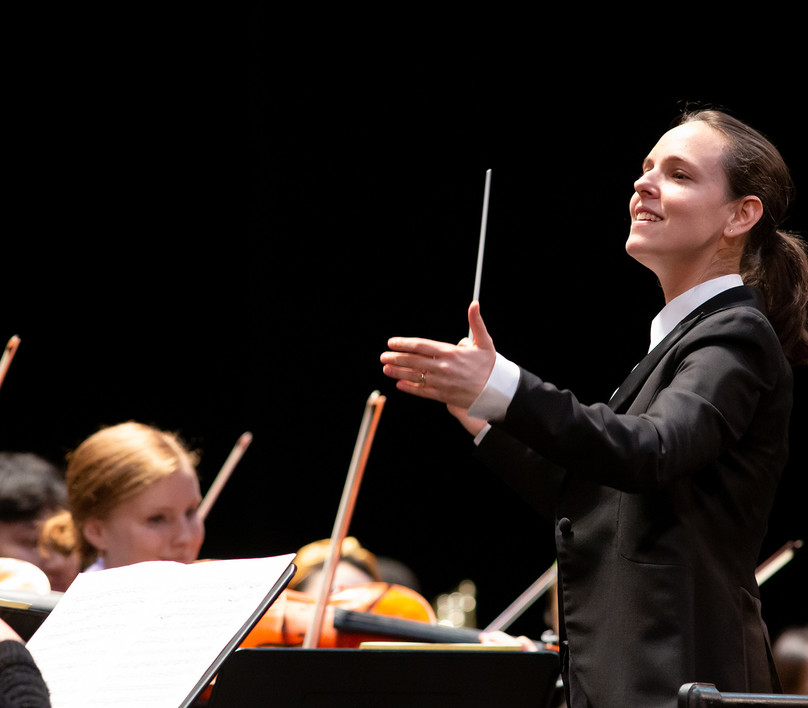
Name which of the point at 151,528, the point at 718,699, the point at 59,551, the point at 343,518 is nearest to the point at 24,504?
the point at 59,551

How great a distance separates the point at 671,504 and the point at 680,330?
241 mm

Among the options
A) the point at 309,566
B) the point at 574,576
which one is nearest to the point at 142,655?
the point at 574,576

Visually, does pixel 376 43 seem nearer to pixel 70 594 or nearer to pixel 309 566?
pixel 309 566

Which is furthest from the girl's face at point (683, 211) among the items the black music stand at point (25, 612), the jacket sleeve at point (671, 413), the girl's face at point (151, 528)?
the girl's face at point (151, 528)

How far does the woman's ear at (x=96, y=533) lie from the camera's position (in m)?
2.27

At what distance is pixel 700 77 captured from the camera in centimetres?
362

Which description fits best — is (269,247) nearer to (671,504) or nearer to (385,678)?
(385,678)

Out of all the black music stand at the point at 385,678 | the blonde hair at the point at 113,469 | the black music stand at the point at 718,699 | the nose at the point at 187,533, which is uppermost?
the blonde hair at the point at 113,469

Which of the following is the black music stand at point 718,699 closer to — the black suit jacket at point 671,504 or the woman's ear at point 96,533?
the black suit jacket at point 671,504

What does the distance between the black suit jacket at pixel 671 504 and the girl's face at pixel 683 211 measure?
83 millimetres

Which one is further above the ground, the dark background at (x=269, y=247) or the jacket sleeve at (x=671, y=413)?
the dark background at (x=269, y=247)

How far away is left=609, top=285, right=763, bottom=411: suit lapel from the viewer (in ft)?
4.31

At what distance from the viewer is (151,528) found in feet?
7.37

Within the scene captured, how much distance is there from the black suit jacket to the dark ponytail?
0.15 m
